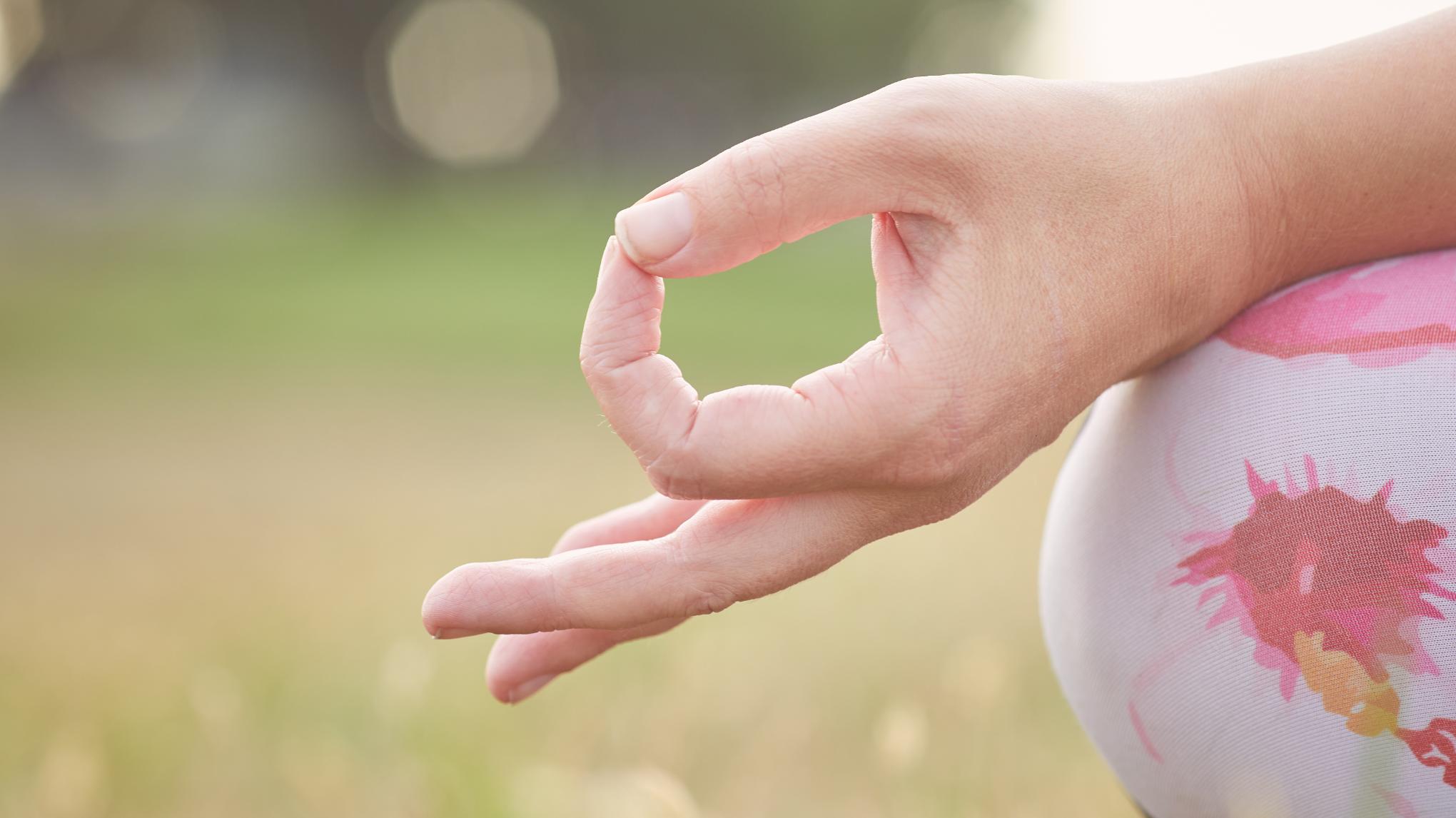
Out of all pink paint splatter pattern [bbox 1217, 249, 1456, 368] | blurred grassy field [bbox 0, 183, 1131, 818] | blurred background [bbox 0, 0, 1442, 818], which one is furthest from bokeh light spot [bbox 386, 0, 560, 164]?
pink paint splatter pattern [bbox 1217, 249, 1456, 368]

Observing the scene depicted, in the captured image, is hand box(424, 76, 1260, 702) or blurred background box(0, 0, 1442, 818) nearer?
hand box(424, 76, 1260, 702)

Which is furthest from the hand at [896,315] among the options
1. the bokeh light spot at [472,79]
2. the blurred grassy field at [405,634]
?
the bokeh light spot at [472,79]

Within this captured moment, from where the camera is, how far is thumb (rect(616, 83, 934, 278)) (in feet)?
3.25

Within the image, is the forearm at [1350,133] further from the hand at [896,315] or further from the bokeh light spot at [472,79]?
the bokeh light spot at [472,79]

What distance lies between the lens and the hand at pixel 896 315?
101cm

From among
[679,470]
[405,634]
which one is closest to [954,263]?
[679,470]

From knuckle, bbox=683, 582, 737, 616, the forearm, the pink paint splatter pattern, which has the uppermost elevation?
the forearm

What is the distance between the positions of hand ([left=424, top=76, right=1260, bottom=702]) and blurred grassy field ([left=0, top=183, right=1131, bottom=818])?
373 millimetres

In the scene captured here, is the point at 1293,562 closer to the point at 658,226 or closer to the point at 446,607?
the point at 658,226

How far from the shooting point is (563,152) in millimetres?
22781

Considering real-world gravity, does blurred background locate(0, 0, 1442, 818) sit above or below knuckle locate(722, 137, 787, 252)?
below

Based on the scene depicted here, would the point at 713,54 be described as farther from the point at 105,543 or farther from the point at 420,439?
the point at 105,543

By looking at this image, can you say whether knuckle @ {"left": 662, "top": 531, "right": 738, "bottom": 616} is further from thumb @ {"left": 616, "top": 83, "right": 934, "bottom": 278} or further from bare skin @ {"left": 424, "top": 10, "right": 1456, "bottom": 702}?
thumb @ {"left": 616, "top": 83, "right": 934, "bottom": 278}

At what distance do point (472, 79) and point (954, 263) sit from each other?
26252 millimetres
